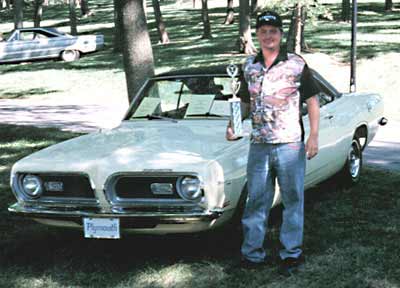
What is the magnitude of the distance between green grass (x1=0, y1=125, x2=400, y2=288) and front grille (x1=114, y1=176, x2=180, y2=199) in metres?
0.44

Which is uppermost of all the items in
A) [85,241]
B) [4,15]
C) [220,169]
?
[220,169]

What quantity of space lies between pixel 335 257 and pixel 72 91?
631 inches

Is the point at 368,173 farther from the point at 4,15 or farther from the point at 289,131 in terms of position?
the point at 4,15

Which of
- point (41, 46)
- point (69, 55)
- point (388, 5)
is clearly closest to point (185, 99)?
point (69, 55)

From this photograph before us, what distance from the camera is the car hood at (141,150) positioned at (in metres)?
4.94

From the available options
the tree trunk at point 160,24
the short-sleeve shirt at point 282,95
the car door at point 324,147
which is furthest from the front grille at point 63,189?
the tree trunk at point 160,24

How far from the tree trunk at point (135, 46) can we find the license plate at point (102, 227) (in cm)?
378

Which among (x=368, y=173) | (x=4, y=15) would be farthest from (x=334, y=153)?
(x=4, y=15)

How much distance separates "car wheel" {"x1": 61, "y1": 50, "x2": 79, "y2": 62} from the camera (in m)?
26.8

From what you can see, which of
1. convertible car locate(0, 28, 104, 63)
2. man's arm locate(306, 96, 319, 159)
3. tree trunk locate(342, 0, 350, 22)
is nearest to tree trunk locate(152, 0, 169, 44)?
convertible car locate(0, 28, 104, 63)

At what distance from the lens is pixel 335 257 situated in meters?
5.10

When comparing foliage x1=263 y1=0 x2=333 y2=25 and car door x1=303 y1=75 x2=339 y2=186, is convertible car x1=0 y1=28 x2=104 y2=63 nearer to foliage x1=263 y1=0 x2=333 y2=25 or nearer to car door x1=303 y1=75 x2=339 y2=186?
foliage x1=263 y1=0 x2=333 y2=25

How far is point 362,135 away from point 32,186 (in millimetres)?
4178

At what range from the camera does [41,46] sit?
26922 mm
